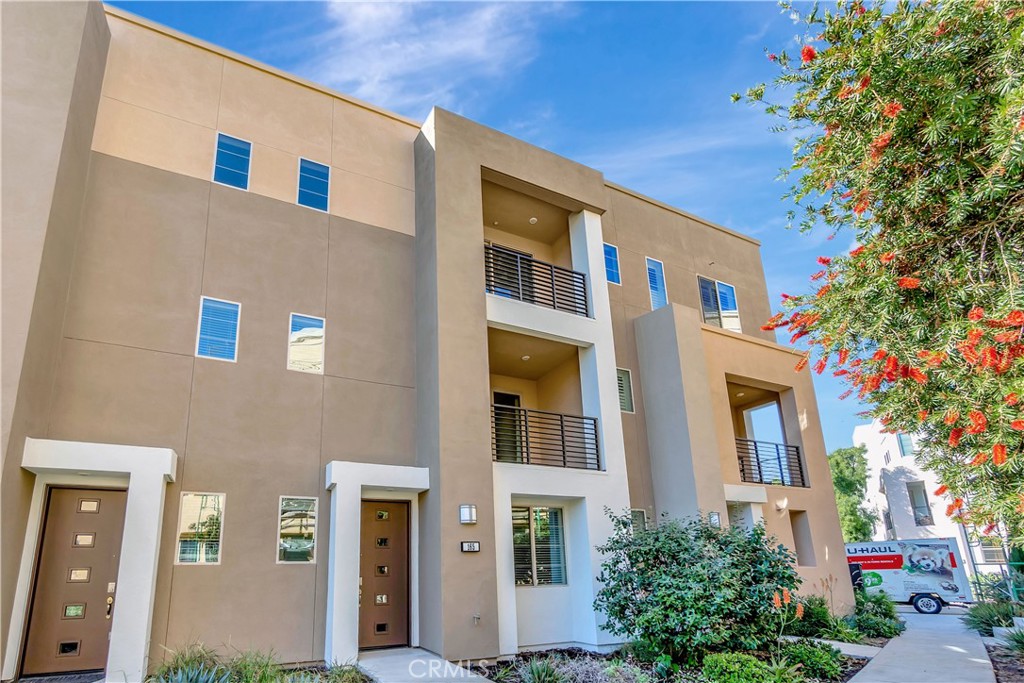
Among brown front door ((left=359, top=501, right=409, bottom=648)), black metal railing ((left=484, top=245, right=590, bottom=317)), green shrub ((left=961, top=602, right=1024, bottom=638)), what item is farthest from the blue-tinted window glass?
green shrub ((left=961, top=602, right=1024, bottom=638))

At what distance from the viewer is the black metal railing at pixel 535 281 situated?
12.8m

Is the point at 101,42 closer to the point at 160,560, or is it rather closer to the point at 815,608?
the point at 160,560

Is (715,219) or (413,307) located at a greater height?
(715,219)

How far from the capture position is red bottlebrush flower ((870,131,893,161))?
19.8ft

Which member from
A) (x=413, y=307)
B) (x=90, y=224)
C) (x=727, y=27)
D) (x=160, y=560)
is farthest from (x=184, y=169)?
(x=727, y=27)

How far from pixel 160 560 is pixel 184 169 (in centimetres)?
590

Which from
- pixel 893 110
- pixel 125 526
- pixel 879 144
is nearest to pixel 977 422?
pixel 879 144

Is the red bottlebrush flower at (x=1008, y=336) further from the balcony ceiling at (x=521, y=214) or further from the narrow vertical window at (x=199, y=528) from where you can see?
the narrow vertical window at (x=199, y=528)

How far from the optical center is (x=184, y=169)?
10141mm

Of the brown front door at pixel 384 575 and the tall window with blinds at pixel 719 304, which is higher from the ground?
the tall window with blinds at pixel 719 304

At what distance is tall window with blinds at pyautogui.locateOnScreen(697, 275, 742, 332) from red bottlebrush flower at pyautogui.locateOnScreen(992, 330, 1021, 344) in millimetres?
11041

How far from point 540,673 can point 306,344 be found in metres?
6.03

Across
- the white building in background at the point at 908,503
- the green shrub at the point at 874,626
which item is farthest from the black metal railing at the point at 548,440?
the white building in background at the point at 908,503

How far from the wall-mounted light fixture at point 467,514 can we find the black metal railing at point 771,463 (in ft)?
25.7
